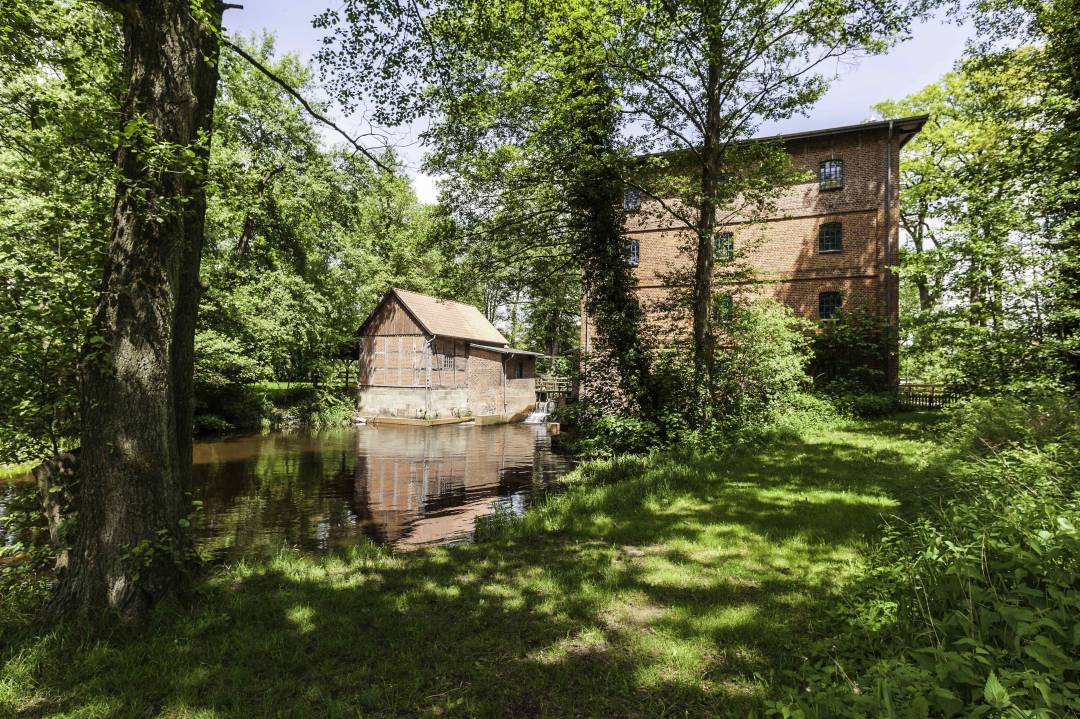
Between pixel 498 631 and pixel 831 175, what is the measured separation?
71.4 ft

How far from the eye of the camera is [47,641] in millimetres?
3324

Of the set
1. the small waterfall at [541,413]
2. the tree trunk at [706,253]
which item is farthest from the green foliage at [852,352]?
the small waterfall at [541,413]

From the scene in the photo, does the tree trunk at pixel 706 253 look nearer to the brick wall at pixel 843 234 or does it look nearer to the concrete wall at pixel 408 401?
Result: the brick wall at pixel 843 234

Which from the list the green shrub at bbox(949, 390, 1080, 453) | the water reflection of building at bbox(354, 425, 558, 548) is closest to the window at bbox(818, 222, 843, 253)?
the water reflection of building at bbox(354, 425, 558, 548)

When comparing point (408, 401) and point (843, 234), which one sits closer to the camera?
point (843, 234)

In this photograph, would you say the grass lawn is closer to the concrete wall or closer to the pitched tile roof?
the pitched tile roof

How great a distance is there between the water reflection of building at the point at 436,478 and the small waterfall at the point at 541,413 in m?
5.20

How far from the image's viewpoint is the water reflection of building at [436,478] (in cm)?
930

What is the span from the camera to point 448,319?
29.9m

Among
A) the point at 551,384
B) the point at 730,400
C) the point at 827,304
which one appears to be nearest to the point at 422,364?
the point at 551,384

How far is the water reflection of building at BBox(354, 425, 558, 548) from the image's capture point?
9.30 meters

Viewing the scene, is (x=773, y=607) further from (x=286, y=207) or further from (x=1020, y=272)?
(x=1020, y=272)

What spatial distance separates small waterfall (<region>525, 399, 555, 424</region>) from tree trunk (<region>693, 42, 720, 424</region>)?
52.9 ft

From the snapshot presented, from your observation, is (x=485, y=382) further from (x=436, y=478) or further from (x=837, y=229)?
(x=837, y=229)
